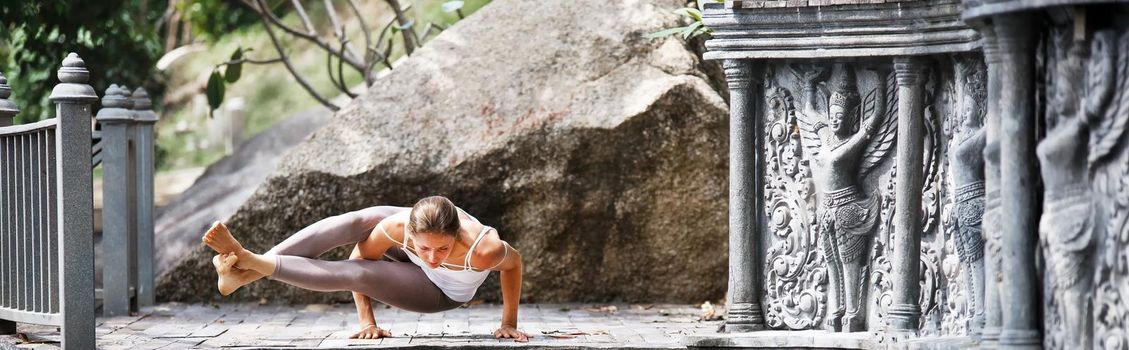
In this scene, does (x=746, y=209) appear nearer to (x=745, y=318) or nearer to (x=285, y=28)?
(x=745, y=318)

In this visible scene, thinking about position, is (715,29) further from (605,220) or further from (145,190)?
(145,190)

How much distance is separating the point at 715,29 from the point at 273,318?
3.28m

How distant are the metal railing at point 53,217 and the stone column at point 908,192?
11.3 ft

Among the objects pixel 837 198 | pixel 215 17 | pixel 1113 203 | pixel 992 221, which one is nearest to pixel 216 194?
pixel 837 198

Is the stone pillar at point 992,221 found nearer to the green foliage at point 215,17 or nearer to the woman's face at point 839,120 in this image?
the woman's face at point 839,120

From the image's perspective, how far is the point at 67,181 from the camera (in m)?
6.25

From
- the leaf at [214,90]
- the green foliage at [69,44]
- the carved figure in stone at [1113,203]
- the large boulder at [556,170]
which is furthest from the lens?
the leaf at [214,90]

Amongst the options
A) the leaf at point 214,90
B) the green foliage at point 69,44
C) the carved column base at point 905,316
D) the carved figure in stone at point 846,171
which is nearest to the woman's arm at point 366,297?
the carved figure in stone at point 846,171

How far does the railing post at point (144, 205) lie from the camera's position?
28.5 ft

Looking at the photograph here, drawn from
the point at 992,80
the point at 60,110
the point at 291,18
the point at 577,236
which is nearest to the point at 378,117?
the point at 577,236

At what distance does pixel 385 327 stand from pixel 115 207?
1.86 m

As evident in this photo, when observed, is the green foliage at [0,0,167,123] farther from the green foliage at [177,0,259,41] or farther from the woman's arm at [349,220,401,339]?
the woman's arm at [349,220,401,339]

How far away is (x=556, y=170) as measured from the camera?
8.91 m

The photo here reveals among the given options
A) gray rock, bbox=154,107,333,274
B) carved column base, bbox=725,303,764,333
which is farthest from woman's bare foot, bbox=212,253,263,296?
gray rock, bbox=154,107,333,274
